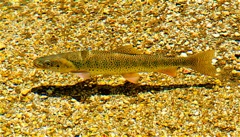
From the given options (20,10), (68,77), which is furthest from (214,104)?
(20,10)

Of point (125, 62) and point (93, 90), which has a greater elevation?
point (125, 62)

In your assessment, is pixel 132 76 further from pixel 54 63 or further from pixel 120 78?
pixel 54 63

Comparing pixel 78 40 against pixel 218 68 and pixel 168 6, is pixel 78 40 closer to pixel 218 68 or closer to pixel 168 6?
pixel 168 6

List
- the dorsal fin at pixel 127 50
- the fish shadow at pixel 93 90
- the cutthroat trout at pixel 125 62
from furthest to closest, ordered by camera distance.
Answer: the fish shadow at pixel 93 90
the dorsal fin at pixel 127 50
the cutthroat trout at pixel 125 62

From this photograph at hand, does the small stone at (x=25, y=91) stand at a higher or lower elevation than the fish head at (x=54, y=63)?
lower

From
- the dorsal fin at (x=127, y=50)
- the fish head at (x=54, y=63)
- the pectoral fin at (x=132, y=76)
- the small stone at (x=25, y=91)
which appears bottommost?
the small stone at (x=25, y=91)

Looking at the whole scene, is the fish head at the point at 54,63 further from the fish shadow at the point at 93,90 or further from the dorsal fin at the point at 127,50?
the dorsal fin at the point at 127,50

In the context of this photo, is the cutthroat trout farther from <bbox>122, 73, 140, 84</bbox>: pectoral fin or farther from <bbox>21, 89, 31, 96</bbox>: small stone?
<bbox>21, 89, 31, 96</bbox>: small stone

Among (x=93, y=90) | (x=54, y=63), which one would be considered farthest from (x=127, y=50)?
(x=54, y=63)

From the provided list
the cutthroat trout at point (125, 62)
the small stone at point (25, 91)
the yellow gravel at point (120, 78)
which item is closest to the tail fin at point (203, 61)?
the cutthroat trout at point (125, 62)
